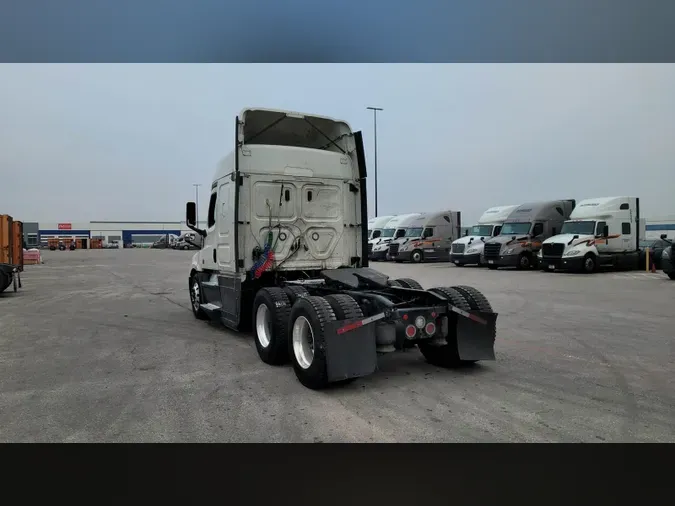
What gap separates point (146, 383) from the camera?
5746 millimetres

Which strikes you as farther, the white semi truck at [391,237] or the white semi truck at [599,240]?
the white semi truck at [391,237]

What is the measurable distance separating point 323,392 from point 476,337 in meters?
2.05

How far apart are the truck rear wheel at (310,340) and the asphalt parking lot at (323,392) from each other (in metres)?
0.17

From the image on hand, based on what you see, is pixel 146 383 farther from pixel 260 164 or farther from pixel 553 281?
pixel 553 281

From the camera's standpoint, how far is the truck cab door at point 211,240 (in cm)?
884

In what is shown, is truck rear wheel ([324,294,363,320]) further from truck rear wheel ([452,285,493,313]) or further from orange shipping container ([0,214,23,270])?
orange shipping container ([0,214,23,270])

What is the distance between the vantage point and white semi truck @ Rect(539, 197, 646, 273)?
72.3ft

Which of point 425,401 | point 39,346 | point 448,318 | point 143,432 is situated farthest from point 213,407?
point 39,346

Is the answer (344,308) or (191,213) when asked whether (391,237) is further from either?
(344,308)

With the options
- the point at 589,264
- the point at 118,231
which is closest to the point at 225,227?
the point at 589,264

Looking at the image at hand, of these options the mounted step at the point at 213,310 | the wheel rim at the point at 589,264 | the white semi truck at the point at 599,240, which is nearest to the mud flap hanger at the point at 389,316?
the mounted step at the point at 213,310

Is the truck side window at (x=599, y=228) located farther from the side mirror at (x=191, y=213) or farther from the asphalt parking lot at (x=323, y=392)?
the side mirror at (x=191, y=213)

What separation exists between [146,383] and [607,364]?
582 cm

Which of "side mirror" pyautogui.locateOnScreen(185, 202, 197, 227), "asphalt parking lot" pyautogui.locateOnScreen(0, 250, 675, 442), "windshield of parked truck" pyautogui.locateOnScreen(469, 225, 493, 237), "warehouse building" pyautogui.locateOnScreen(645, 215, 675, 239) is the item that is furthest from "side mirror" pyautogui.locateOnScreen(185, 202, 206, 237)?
"warehouse building" pyautogui.locateOnScreen(645, 215, 675, 239)
